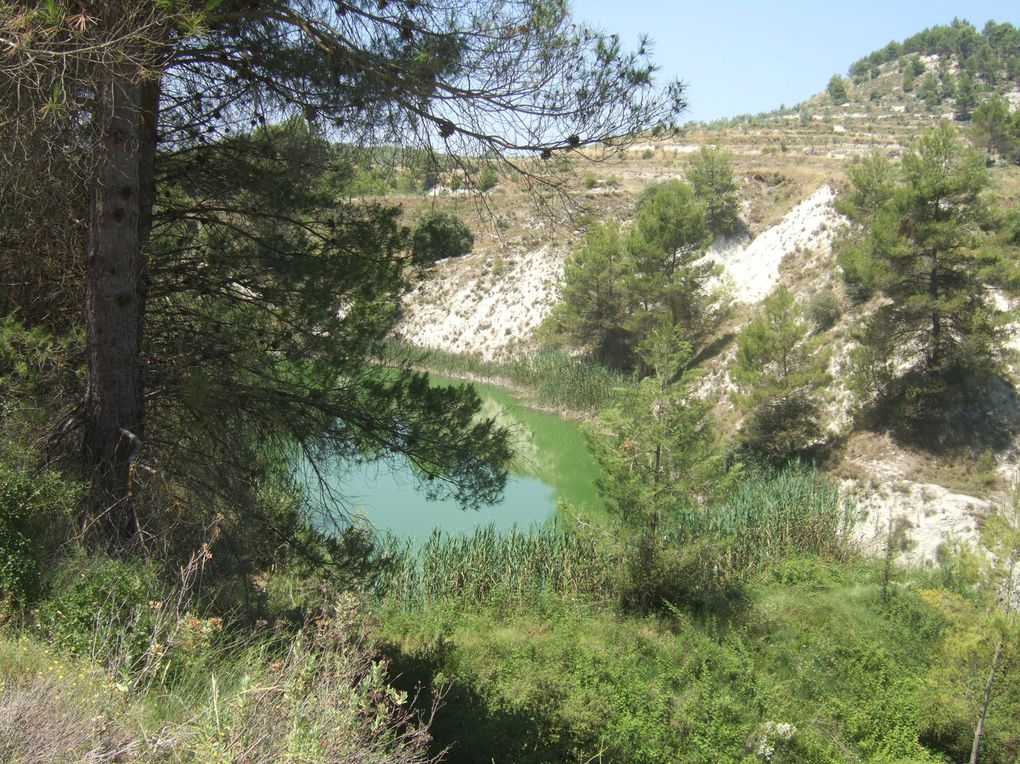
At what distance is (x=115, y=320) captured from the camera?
460cm

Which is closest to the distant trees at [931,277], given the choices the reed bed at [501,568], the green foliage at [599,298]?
the green foliage at [599,298]

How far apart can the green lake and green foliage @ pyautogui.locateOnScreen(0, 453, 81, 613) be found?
208 cm

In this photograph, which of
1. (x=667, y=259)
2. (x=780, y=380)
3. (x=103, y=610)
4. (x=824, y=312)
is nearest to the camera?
(x=103, y=610)

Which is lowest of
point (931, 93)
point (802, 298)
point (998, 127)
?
point (802, 298)

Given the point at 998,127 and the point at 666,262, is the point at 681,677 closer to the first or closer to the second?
the point at 666,262

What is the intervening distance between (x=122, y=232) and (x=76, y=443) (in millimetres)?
1318

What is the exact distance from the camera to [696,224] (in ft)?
76.4

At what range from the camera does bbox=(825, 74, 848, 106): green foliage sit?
7469 cm

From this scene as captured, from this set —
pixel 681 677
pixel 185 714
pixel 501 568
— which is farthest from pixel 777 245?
pixel 185 714

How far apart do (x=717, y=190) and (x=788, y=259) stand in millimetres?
4704

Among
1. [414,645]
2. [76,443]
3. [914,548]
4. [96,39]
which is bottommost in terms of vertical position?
[914,548]

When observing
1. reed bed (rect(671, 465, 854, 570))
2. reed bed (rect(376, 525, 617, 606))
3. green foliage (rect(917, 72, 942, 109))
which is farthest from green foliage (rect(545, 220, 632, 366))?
green foliage (rect(917, 72, 942, 109))

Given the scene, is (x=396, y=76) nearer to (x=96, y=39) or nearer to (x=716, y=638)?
(x=96, y=39)

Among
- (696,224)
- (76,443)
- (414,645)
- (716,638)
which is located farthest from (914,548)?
(76,443)
